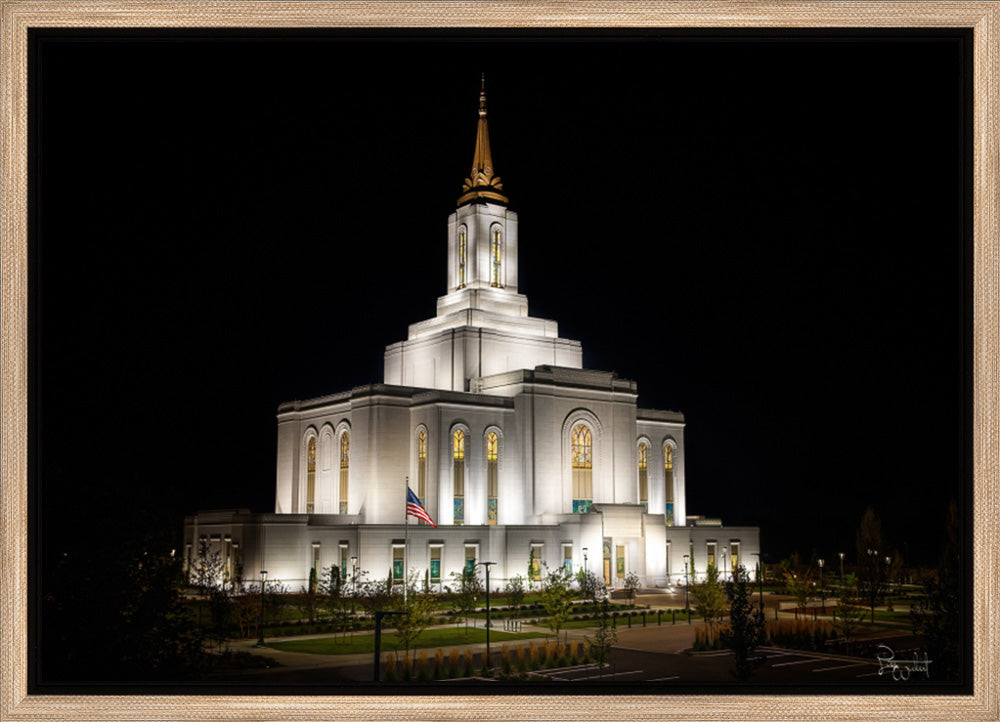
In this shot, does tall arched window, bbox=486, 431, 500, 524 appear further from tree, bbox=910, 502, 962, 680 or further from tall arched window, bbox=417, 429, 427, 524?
tree, bbox=910, 502, 962, 680

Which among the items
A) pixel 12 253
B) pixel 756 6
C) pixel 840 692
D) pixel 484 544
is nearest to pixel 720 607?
pixel 484 544

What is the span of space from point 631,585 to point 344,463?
60.7 feet

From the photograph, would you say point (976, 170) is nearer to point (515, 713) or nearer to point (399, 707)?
point (515, 713)

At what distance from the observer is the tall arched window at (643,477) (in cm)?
7038

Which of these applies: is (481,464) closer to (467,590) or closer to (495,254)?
(467,590)

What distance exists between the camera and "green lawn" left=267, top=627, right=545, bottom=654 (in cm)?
3544

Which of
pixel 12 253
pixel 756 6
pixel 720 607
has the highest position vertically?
pixel 756 6

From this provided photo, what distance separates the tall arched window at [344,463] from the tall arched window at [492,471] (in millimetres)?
8369

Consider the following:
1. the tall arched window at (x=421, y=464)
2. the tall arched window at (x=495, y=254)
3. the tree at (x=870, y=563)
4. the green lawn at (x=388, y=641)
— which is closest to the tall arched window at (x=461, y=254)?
the tall arched window at (x=495, y=254)

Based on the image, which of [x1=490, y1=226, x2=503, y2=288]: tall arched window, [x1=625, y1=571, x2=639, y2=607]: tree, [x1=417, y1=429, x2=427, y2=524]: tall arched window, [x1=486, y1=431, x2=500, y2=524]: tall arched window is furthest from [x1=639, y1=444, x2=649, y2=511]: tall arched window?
[x1=417, y1=429, x2=427, y2=524]: tall arched window

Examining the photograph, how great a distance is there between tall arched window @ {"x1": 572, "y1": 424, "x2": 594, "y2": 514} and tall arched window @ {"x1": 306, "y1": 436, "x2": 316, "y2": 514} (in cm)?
1643

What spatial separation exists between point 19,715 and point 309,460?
52.2 metres

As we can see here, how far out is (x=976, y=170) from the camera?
17.7 meters

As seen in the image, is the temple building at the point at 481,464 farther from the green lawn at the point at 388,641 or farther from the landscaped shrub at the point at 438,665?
the landscaped shrub at the point at 438,665
